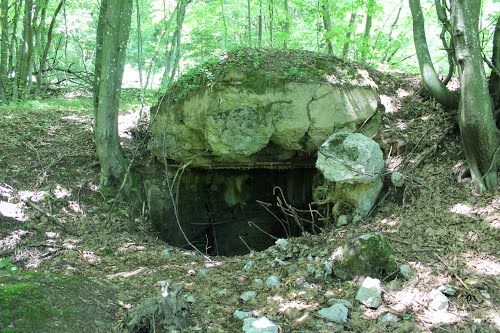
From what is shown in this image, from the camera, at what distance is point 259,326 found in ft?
10.8

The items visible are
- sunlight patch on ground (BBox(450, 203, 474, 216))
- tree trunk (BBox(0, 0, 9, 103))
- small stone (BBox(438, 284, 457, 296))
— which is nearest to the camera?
small stone (BBox(438, 284, 457, 296))

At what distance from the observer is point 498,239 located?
396 cm

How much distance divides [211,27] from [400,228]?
9235 mm

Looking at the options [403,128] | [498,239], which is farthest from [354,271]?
[403,128]

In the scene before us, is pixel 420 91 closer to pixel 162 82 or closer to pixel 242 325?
pixel 162 82

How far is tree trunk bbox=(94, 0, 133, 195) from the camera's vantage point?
5787 mm

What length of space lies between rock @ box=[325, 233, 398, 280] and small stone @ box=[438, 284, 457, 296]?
421 millimetres

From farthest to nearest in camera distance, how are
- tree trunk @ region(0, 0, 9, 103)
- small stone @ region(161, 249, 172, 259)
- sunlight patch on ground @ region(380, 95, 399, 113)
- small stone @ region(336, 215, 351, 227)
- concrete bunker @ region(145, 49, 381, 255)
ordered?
tree trunk @ region(0, 0, 9, 103), sunlight patch on ground @ region(380, 95, 399, 113), concrete bunker @ region(145, 49, 381, 255), small stone @ region(336, 215, 351, 227), small stone @ region(161, 249, 172, 259)

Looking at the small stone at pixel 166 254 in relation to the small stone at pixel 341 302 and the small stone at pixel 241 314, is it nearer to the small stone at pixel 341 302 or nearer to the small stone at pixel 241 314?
the small stone at pixel 241 314

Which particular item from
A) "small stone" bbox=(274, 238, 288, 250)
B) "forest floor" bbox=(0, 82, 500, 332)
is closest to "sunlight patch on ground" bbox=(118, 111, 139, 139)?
"forest floor" bbox=(0, 82, 500, 332)

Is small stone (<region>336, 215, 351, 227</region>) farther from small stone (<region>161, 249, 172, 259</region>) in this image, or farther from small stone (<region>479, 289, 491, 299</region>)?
small stone (<region>161, 249, 172, 259</region>)

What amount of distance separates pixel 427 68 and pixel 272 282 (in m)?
3.90

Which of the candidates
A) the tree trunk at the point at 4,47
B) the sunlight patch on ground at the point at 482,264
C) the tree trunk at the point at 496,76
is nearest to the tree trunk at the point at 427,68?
the tree trunk at the point at 496,76

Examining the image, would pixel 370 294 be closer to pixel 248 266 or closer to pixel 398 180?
pixel 248 266
